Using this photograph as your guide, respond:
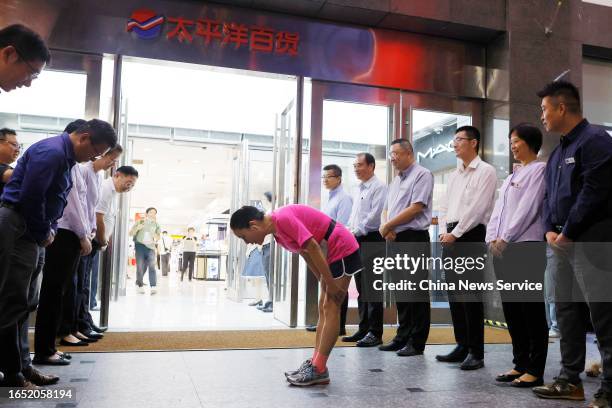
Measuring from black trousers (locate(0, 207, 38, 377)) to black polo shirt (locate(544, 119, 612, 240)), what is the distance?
257cm

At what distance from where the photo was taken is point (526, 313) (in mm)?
2992

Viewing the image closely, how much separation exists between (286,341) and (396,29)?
3.55 m

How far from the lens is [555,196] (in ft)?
9.03

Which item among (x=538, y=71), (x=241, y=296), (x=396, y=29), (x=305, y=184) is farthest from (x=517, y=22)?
(x=241, y=296)

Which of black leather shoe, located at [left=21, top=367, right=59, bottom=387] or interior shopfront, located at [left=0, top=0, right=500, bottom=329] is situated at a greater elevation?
interior shopfront, located at [left=0, top=0, right=500, bottom=329]

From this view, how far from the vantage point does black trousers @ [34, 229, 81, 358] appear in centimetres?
315

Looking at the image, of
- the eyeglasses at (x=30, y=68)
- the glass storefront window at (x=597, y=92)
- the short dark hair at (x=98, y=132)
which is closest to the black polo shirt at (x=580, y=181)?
the short dark hair at (x=98, y=132)

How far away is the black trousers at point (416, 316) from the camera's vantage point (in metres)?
3.84

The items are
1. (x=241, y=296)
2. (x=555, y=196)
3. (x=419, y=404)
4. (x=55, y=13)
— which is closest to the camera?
(x=419, y=404)

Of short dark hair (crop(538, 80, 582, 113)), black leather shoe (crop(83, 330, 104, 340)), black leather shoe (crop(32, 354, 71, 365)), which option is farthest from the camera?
black leather shoe (crop(83, 330, 104, 340))

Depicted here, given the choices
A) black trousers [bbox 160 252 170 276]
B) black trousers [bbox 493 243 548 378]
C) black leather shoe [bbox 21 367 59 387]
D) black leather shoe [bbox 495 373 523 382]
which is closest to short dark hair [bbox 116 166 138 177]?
black leather shoe [bbox 21 367 59 387]

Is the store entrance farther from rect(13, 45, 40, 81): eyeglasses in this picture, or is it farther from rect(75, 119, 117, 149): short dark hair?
rect(13, 45, 40, 81): eyeglasses

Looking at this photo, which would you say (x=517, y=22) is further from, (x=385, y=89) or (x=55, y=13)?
Result: (x=55, y=13)

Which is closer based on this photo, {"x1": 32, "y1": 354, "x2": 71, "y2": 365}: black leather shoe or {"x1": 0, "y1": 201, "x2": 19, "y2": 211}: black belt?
{"x1": 0, "y1": 201, "x2": 19, "y2": 211}: black belt
